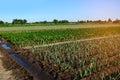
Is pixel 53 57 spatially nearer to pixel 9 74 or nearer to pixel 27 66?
pixel 27 66

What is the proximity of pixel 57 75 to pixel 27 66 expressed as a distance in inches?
114

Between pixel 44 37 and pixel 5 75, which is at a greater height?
pixel 5 75

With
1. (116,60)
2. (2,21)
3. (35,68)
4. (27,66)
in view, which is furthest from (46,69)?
(2,21)

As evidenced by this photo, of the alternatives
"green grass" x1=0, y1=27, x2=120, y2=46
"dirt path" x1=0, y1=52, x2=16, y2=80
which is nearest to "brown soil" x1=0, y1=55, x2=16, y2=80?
"dirt path" x1=0, y1=52, x2=16, y2=80

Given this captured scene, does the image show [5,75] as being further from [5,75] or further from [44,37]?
[44,37]

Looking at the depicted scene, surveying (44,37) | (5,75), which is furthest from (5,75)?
(44,37)

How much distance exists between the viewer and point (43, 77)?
9.37 metres

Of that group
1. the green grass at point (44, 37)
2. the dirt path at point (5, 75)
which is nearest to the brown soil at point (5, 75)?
the dirt path at point (5, 75)

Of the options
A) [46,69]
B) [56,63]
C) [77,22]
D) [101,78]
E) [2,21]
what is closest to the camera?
[101,78]

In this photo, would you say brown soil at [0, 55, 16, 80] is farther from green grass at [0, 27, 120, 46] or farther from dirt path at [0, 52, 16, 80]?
green grass at [0, 27, 120, 46]

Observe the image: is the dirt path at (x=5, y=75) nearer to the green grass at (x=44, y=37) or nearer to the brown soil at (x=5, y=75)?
the brown soil at (x=5, y=75)

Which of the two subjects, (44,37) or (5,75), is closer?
(5,75)

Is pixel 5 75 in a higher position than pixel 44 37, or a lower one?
higher

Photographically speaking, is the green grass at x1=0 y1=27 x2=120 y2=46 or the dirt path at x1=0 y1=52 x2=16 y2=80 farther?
the green grass at x1=0 y1=27 x2=120 y2=46
